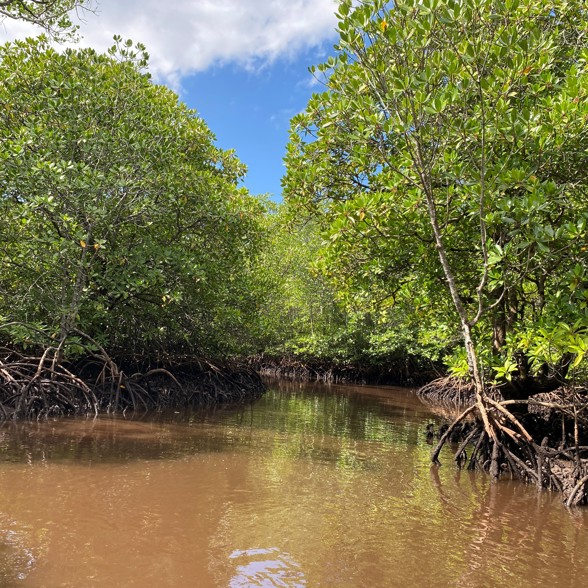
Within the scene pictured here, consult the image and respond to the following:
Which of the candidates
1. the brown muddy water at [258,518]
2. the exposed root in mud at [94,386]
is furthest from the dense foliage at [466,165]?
the exposed root in mud at [94,386]

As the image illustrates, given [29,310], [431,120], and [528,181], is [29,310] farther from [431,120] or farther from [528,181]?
[528,181]

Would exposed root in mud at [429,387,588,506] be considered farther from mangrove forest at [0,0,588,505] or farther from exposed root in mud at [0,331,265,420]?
exposed root in mud at [0,331,265,420]

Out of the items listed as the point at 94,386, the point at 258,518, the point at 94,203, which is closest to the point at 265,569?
the point at 258,518

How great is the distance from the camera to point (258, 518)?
4238 millimetres

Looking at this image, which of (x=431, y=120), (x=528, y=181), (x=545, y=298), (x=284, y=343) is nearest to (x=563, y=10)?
(x=431, y=120)

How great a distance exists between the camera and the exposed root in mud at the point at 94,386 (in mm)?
8156

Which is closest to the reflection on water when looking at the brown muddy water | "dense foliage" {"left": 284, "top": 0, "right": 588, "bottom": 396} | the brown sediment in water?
the brown muddy water

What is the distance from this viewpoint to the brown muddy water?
10.7 ft

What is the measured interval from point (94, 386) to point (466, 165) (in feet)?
25.0

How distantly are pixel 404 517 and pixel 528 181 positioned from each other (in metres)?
3.32

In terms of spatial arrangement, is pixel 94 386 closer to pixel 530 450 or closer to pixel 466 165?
pixel 530 450

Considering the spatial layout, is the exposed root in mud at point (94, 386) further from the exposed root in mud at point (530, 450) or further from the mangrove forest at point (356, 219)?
the exposed root in mud at point (530, 450)

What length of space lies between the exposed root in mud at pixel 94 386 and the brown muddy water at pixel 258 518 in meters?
0.83

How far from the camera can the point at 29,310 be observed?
9.34 metres
